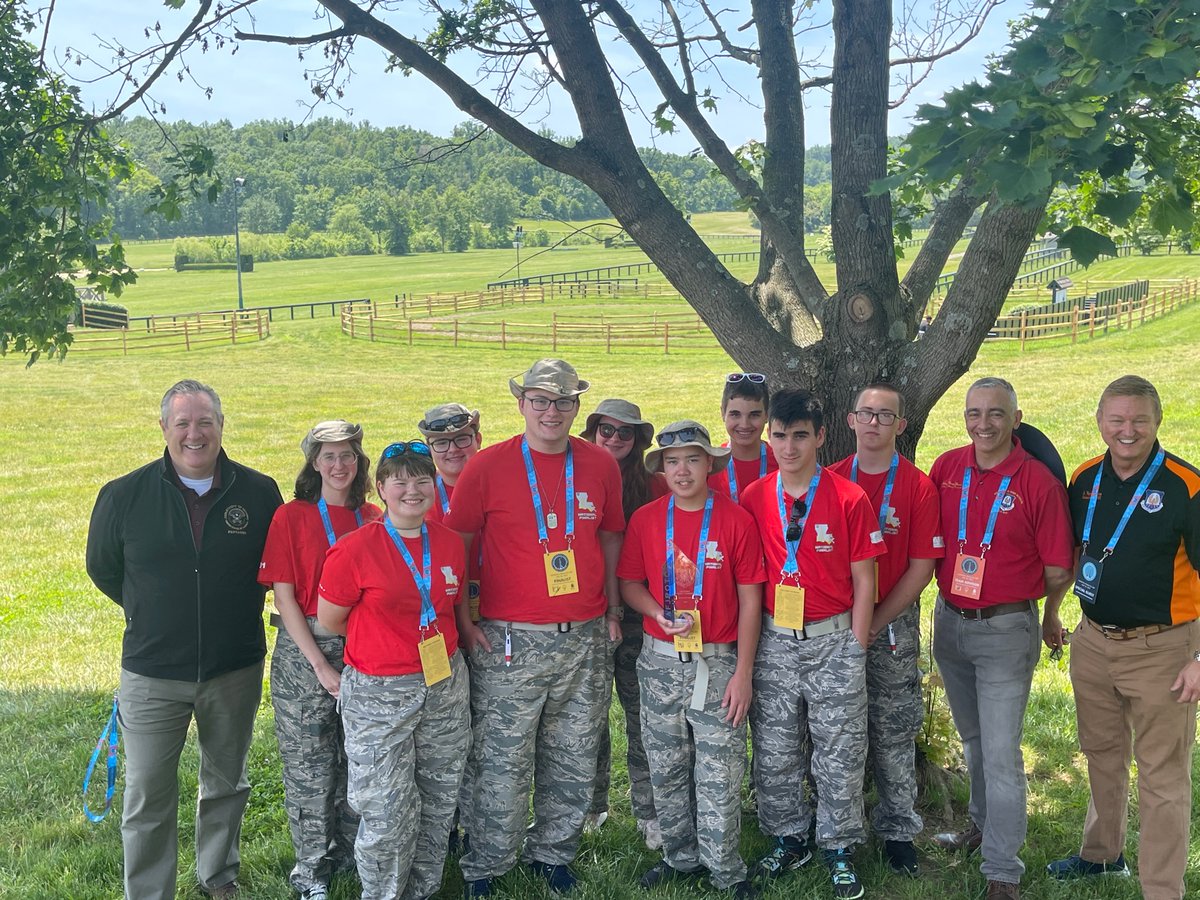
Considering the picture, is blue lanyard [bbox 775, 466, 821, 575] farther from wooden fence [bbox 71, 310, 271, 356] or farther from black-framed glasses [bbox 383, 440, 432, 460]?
wooden fence [bbox 71, 310, 271, 356]

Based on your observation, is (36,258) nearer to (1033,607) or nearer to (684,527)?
(684,527)

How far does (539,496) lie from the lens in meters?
4.14

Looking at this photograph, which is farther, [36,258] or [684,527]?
[36,258]

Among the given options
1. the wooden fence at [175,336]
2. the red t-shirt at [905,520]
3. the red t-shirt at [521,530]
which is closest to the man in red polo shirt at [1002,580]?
the red t-shirt at [905,520]

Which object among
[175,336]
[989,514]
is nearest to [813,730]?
[989,514]

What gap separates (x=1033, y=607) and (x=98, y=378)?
1138 inches

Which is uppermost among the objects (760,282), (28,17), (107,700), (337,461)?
(28,17)

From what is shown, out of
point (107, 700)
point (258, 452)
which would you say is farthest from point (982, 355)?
point (107, 700)

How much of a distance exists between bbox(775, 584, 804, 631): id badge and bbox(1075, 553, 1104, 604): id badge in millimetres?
1130

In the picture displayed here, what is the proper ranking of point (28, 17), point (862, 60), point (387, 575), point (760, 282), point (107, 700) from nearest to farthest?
point (387, 575) → point (862, 60) → point (760, 282) → point (28, 17) → point (107, 700)

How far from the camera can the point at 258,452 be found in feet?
56.7

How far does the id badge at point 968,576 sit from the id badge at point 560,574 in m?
1.55

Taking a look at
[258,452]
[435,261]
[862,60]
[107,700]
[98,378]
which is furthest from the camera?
[435,261]

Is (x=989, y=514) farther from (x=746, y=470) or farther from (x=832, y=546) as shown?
(x=746, y=470)
